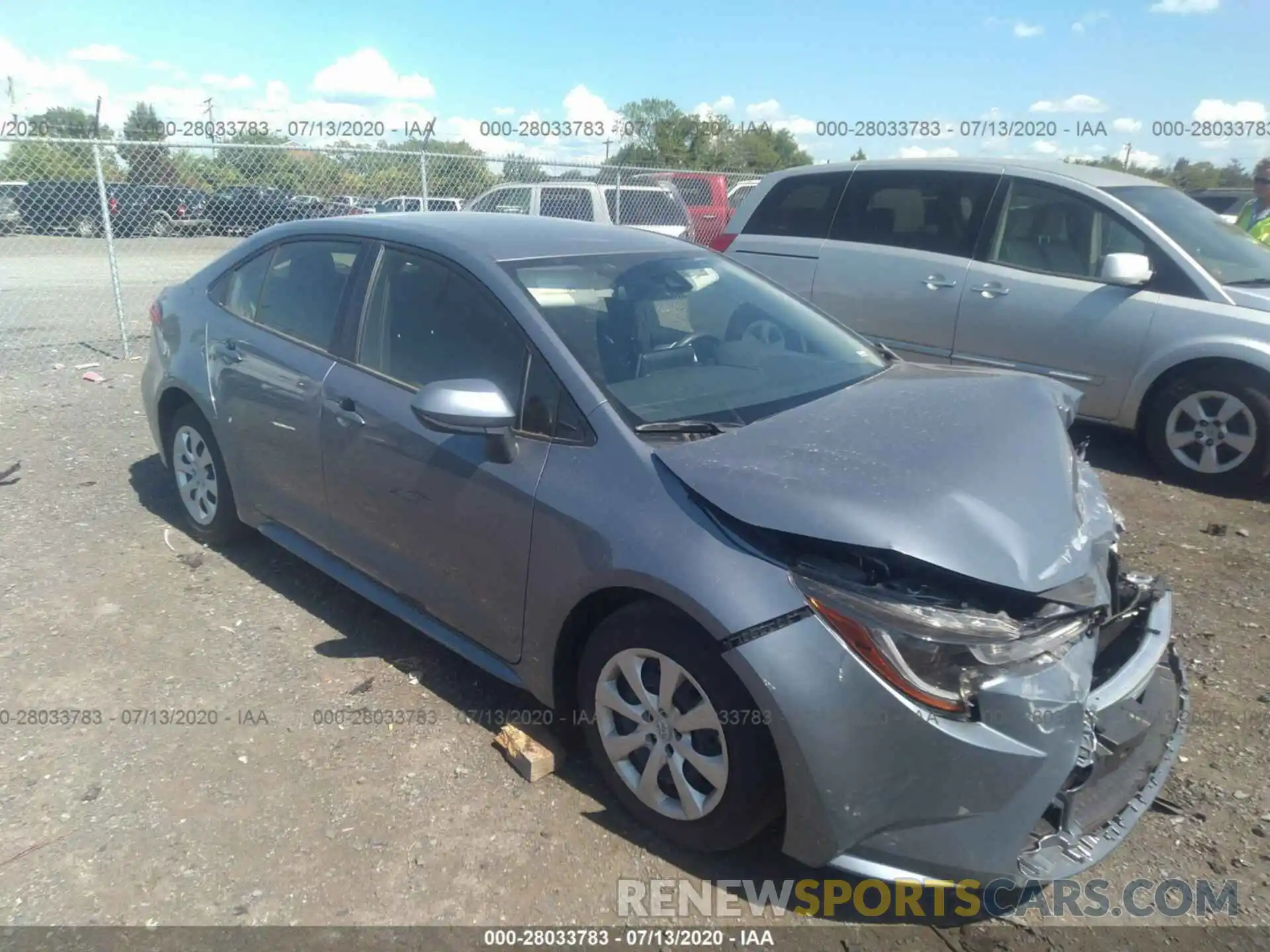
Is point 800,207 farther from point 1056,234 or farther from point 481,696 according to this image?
point 481,696

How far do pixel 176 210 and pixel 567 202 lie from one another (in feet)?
32.9

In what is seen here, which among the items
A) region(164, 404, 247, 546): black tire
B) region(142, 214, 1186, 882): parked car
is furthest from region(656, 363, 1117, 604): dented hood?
region(164, 404, 247, 546): black tire

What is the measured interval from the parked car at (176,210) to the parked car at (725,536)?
16755mm

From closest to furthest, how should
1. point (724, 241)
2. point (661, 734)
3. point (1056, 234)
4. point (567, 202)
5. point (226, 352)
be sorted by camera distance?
point (661, 734) → point (226, 352) → point (1056, 234) → point (724, 241) → point (567, 202)

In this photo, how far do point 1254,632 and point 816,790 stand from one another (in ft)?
8.97

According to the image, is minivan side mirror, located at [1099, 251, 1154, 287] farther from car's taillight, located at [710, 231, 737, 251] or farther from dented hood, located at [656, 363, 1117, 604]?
dented hood, located at [656, 363, 1117, 604]

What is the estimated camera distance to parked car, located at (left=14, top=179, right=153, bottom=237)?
1255 centimetres

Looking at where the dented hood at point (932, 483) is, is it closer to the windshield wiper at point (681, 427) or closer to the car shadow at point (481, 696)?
the windshield wiper at point (681, 427)

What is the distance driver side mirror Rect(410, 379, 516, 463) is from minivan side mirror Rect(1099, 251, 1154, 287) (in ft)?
14.1

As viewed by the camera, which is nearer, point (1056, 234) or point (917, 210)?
point (1056, 234)

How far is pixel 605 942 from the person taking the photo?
7.88 ft

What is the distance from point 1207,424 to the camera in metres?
5.57

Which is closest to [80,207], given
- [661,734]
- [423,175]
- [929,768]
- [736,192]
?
[423,175]

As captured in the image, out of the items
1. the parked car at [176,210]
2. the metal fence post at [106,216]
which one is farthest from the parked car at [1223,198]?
the parked car at [176,210]
